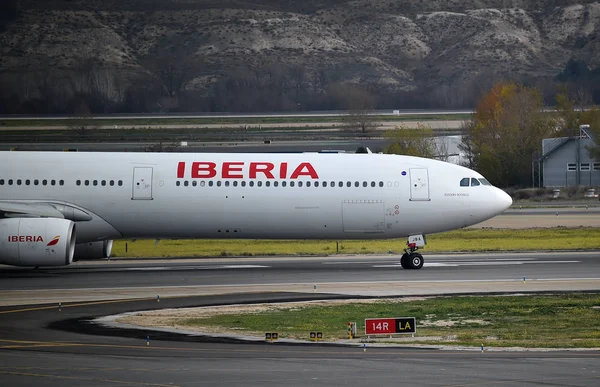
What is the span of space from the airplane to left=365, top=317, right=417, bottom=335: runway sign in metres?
16.2

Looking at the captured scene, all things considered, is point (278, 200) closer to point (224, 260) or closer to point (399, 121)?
point (224, 260)

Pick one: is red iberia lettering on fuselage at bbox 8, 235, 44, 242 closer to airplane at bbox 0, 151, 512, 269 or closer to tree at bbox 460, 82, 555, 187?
airplane at bbox 0, 151, 512, 269

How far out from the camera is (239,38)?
140000mm

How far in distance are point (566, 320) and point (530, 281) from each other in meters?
9.18

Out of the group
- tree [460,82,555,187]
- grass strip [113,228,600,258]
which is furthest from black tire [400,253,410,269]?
tree [460,82,555,187]

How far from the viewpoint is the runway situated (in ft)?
61.4

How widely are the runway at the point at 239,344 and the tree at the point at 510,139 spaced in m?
51.2

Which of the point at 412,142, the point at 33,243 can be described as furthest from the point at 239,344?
the point at 412,142

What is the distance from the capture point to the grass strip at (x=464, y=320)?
78.2 feet

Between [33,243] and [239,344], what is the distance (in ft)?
57.2

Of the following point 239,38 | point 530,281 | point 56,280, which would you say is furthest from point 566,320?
point 239,38

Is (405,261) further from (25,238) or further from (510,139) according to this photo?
(510,139)

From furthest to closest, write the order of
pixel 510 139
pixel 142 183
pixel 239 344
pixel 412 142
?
pixel 510 139 → pixel 412 142 → pixel 142 183 → pixel 239 344

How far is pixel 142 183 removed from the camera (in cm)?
4066
